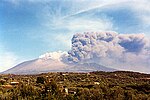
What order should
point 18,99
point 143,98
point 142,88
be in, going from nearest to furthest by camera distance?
point 18,99 < point 143,98 < point 142,88

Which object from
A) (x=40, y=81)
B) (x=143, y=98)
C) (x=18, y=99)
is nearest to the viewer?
(x=18, y=99)

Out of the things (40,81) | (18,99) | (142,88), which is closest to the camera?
(18,99)

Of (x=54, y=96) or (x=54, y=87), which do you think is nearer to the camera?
(x=54, y=96)

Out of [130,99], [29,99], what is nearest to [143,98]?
[130,99]

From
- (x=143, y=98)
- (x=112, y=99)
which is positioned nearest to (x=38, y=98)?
Answer: (x=112, y=99)

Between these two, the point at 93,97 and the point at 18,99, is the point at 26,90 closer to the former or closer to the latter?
the point at 18,99

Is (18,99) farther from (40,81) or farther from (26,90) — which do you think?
(40,81)

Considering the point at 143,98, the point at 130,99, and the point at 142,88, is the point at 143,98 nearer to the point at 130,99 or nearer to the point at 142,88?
the point at 130,99

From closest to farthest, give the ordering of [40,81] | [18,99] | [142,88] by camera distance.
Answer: [18,99] < [142,88] < [40,81]

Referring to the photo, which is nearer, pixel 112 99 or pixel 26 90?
pixel 112 99
